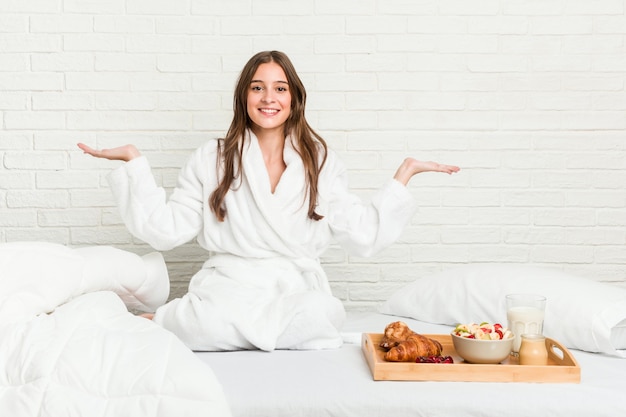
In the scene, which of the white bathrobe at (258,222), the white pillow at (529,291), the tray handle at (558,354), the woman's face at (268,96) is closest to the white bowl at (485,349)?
the tray handle at (558,354)

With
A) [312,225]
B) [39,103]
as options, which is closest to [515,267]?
[312,225]

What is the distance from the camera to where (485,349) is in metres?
2.09

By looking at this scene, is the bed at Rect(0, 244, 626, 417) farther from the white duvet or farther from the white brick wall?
the white brick wall

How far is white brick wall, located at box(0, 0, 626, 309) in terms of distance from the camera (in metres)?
3.21

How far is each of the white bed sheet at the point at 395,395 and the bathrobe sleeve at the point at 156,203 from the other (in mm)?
765

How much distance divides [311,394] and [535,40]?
1973mm

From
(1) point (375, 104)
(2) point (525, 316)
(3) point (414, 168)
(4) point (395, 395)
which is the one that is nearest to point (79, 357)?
(4) point (395, 395)

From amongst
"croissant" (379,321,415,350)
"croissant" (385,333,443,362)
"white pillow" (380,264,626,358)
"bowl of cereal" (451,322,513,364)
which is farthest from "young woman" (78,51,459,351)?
"bowl of cereal" (451,322,513,364)

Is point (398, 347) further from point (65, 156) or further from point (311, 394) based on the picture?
point (65, 156)

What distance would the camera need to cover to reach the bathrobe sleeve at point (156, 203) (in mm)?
2691

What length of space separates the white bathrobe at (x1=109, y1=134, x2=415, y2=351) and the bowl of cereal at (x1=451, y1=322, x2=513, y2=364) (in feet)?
1.51

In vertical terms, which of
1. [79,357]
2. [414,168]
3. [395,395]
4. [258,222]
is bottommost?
[395,395]

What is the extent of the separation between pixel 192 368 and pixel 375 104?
67.4 inches

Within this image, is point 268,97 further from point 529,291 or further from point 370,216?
point 529,291
